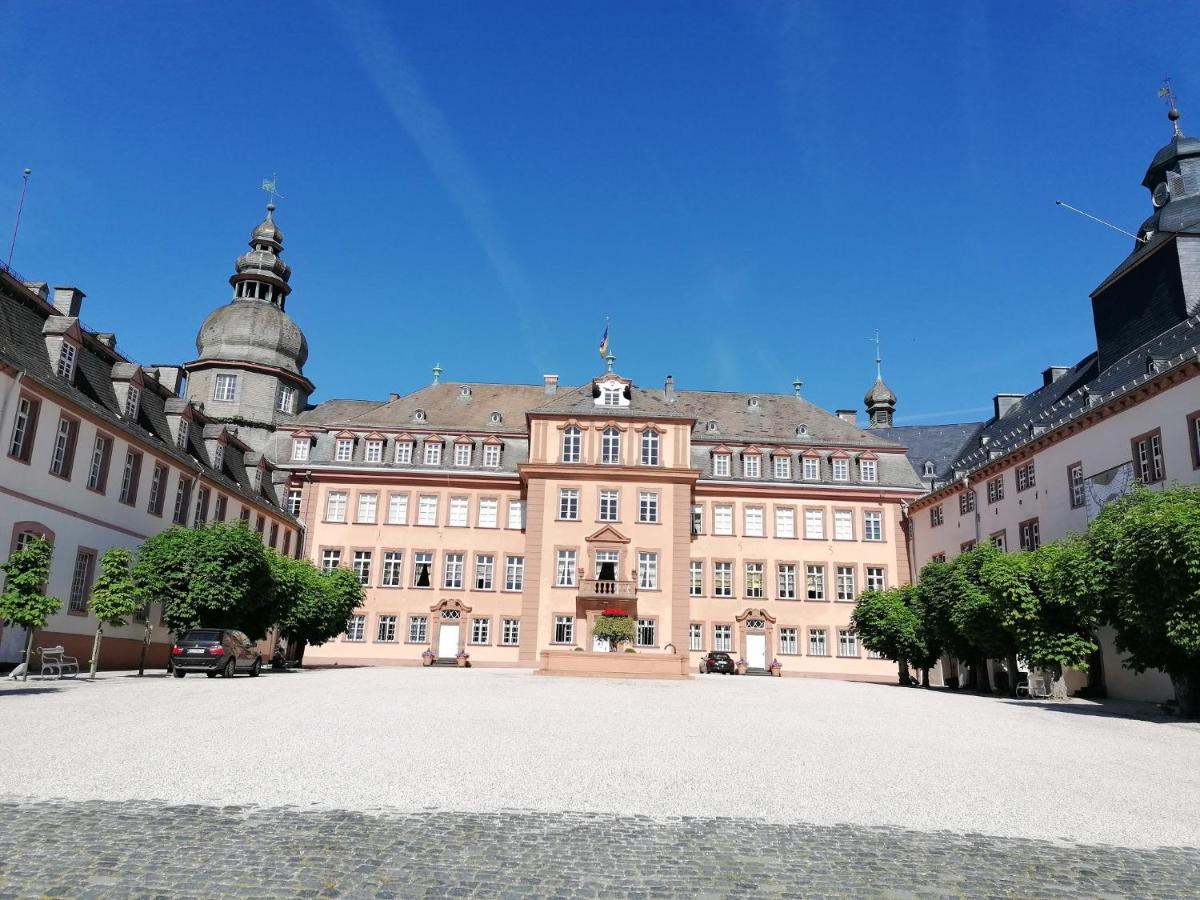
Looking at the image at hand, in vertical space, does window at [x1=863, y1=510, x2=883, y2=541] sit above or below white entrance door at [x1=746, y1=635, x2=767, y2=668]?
above

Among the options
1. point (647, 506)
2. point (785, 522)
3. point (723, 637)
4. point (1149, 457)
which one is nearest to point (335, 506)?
point (647, 506)

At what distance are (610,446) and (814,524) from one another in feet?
43.2

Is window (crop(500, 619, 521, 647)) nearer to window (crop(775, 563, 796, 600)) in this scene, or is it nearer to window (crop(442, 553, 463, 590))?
window (crop(442, 553, 463, 590))

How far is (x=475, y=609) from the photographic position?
170ft

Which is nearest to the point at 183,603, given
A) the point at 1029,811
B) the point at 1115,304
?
the point at 1029,811

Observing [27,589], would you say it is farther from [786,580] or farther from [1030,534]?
[786,580]

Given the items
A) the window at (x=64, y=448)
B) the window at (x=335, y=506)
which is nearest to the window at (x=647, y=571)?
the window at (x=335, y=506)

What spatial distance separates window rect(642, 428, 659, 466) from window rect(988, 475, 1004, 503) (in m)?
17.2

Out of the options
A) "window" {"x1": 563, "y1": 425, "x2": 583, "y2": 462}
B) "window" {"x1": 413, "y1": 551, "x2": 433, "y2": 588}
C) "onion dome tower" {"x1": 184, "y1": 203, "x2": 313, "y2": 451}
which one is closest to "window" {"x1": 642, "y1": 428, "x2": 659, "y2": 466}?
"window" {"x1": 563, "y1": 425, "x2": 583, "y2": 462}

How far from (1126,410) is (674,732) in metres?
24.6

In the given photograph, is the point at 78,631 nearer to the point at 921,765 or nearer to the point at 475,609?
the point at 475,609

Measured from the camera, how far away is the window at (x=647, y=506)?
50.8 m

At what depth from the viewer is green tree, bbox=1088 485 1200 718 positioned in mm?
21094

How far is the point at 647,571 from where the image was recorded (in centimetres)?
5003
